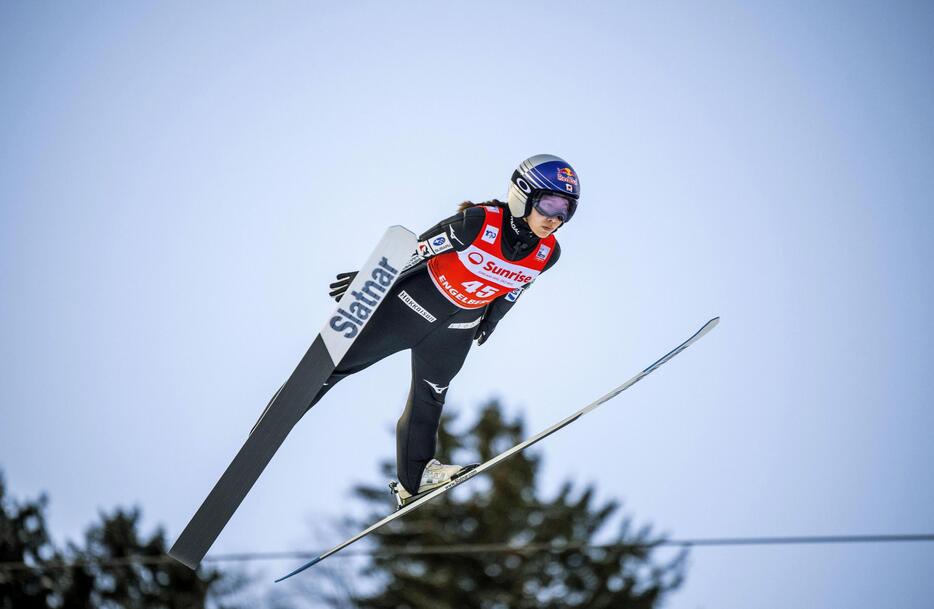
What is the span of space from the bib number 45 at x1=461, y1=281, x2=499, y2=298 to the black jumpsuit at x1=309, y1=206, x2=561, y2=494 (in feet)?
0.41

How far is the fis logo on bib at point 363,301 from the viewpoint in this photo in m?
4.05

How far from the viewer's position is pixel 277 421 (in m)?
4.18

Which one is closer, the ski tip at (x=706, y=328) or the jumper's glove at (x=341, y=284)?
the jumper's glove at (x=341, y=284)

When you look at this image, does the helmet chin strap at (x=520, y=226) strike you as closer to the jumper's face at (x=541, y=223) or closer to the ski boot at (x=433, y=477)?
the jumper's face at (x=541, y=223)

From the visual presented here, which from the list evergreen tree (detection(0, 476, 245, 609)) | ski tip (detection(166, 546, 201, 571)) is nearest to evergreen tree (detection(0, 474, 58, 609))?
evergreen tree (detection(0, 476, 245, 609))

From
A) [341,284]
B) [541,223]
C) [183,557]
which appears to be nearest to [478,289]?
[541,223]

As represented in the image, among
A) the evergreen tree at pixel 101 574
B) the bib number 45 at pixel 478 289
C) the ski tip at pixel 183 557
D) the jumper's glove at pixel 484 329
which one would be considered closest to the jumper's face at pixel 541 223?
the bib number 45 at pixel 478 289

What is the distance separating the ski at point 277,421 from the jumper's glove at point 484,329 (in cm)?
64

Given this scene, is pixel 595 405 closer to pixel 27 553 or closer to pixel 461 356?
pixel 461 356

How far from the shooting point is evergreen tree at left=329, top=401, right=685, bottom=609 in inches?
724

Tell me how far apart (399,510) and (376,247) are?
1447mm

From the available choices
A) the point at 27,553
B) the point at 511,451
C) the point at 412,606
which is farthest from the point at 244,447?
the point at 27,553

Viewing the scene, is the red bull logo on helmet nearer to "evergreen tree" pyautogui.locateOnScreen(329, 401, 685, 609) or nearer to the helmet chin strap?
the helmet chin strap

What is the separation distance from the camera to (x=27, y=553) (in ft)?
62.3
